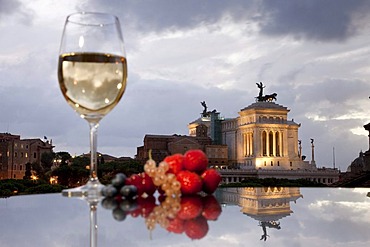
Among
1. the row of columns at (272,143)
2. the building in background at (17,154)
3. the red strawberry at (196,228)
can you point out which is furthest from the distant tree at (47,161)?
the red strawberry at (196,228)

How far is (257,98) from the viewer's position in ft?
205

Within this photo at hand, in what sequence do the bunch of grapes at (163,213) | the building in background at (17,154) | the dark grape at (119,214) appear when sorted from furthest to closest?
the building in background at (17,154)
the dark grape at (119,214)
the bunch of grapes at (163,213)

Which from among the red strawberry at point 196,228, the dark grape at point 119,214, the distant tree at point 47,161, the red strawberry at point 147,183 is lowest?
the red strawberry at point 196,228

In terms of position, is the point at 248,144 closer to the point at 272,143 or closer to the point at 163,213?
the point at 272,143

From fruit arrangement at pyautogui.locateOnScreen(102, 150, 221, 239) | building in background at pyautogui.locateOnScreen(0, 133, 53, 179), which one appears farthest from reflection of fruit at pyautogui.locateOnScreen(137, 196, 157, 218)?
building in background at pyautogui.locateOnScreen(0, 133, 53, 179)

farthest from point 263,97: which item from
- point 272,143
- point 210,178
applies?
point 210,178

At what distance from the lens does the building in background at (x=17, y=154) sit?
182 ft

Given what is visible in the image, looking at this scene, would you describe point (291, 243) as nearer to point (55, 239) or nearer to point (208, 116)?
point (55, 239)

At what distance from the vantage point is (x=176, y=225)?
3.35 feet

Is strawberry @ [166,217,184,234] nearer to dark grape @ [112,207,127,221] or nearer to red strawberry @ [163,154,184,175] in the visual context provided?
dark grape @ [112,207,127,221]

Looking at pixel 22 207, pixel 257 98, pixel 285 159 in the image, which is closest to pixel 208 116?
pixel 257 98

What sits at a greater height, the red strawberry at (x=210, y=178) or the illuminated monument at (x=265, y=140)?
the illuminated monument at (x=265, y=140)

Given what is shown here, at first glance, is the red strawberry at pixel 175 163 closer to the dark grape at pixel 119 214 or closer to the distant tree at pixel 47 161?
the dark grape at pixel 119 214

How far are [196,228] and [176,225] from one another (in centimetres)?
4
